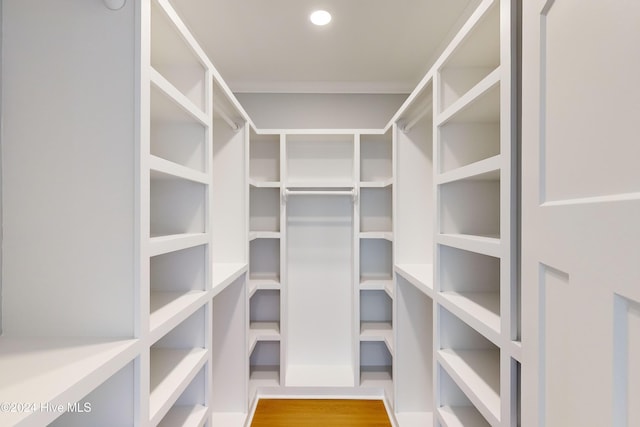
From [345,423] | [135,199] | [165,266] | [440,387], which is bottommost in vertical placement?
[345,423]

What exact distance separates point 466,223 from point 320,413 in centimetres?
169

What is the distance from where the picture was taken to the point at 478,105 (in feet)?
4.13

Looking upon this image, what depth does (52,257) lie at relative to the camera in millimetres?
867

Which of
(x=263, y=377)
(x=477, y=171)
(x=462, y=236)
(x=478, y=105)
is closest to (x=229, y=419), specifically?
(x=263, y=377)

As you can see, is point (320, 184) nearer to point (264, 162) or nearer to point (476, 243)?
point (264, 162)

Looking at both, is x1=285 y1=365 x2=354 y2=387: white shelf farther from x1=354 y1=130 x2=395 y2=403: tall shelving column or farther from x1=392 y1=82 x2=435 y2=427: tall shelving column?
x1=392 y1=82 x2=435 y2=427: tall shelving column

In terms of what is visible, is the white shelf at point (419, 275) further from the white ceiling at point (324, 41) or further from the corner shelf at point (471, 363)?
the white ceiling at point (324, 41)

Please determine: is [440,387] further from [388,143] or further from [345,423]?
[388,143]

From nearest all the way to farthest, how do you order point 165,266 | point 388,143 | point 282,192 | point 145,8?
point 145,8, point 165,266, point 282,192, point 388,143

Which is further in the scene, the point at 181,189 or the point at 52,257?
the point at 181,189

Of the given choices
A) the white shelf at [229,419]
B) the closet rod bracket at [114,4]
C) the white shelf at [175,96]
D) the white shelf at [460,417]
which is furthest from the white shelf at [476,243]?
the white shelf at [229,419]

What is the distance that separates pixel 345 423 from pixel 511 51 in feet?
7.46

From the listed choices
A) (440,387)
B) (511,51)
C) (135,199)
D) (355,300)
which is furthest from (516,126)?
(355,300)
